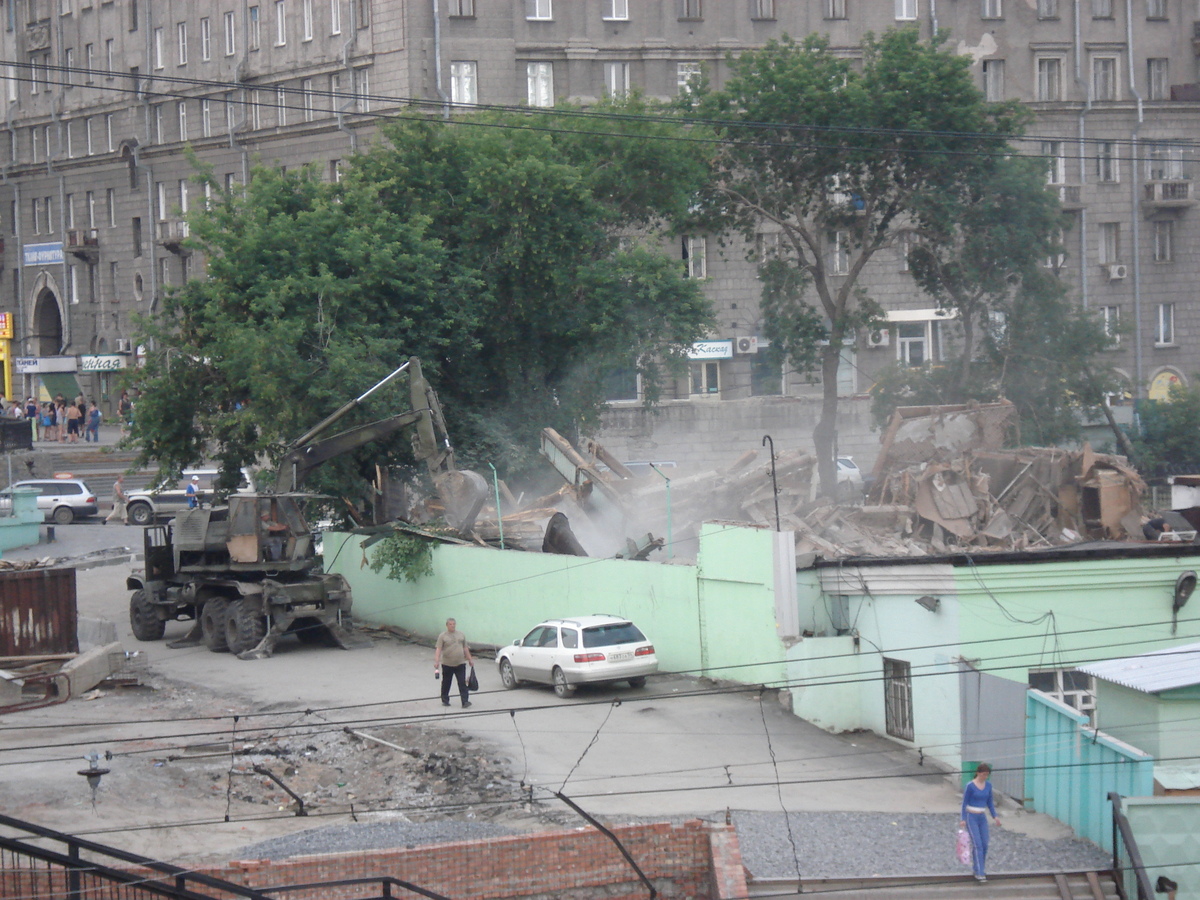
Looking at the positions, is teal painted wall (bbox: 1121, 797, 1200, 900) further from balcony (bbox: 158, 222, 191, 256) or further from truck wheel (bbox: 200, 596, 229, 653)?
balcony (bbox: 158, 222, 191, 256)

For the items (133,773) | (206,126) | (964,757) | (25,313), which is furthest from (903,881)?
(25,313)

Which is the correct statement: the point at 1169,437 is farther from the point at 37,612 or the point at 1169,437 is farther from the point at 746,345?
the point at 37,612

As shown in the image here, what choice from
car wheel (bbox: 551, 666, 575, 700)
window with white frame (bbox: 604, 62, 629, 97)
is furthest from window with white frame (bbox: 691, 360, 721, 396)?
car wheel (bbox: 551, 666, 575, 700)

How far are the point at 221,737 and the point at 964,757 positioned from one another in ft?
34.5

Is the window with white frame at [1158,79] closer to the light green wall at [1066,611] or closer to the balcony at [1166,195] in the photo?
the balcony at [1166,195]

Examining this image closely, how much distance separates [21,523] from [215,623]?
15004 millimetres

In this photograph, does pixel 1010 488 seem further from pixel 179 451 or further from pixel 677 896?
pixel 179 451

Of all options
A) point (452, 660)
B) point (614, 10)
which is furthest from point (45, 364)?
point (452, 660)

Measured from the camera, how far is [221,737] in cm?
1833

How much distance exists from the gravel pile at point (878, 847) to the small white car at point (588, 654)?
5.10 meters

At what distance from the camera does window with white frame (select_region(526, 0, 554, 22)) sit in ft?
156

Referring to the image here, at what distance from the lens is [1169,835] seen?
12.9 metres

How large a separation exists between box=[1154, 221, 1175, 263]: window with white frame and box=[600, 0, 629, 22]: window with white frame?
23.2 meters

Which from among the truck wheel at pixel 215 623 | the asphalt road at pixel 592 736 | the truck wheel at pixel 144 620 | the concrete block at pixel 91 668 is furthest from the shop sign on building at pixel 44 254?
the concrete block at pixel 91 668
